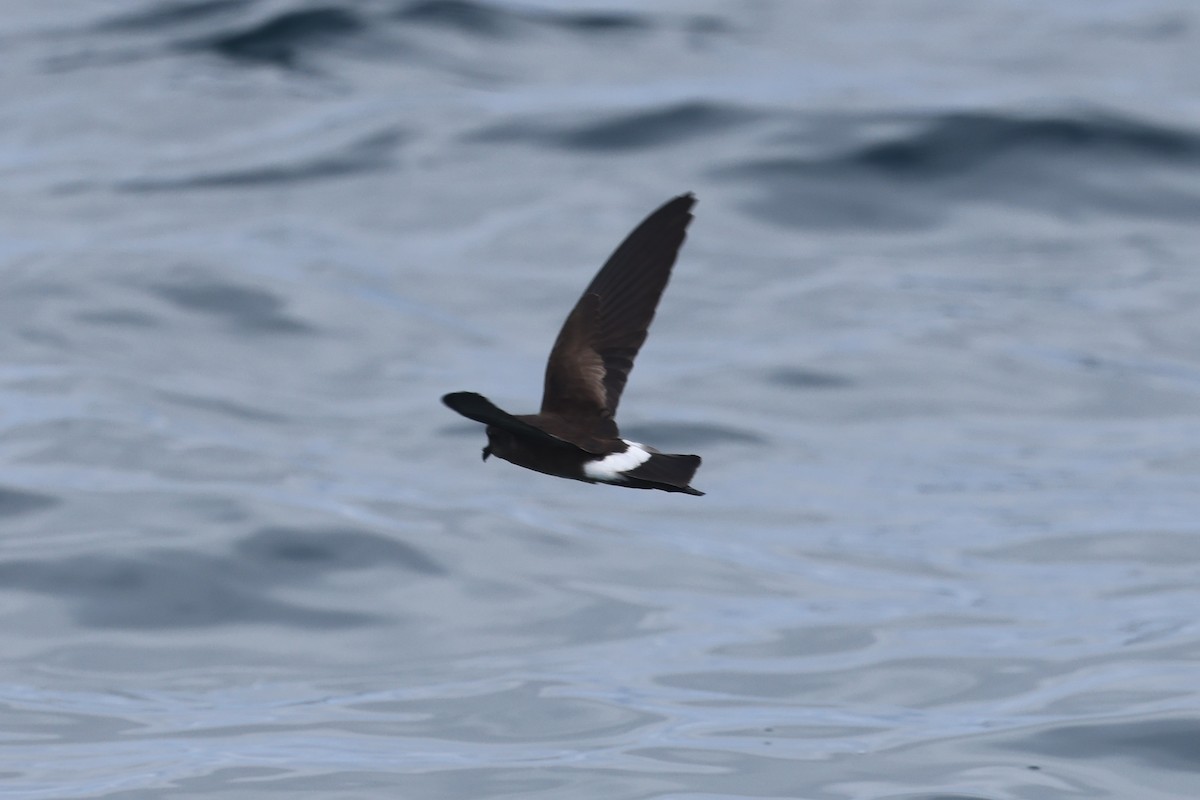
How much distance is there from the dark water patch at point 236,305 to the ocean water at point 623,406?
0.21 feet

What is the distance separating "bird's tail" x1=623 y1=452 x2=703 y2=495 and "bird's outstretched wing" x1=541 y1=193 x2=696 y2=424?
76cm

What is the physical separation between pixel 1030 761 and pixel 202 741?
3.26 meters

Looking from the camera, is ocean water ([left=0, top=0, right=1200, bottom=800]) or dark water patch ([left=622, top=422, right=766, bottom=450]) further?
dark water patch ([left=622, top=422, right=766, bottom=450])

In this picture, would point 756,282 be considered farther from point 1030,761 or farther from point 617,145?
point 1030,761

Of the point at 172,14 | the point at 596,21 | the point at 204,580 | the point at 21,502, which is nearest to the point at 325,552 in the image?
the point at 204,580

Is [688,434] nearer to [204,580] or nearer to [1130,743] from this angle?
[204,580]

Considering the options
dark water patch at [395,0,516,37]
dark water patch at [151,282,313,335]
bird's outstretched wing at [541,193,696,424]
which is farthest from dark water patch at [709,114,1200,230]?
bird's outstretched wing at [541,193,696,424]

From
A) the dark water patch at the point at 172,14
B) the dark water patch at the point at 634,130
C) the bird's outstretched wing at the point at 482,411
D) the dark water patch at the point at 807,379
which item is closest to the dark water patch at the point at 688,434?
the dark water patch at the point at 807,379

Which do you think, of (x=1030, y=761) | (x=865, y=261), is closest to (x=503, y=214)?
(x=865, y=261)

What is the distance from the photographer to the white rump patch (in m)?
4.68

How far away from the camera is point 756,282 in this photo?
15.1m

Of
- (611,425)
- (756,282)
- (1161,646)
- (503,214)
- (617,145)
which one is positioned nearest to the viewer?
(611,425)

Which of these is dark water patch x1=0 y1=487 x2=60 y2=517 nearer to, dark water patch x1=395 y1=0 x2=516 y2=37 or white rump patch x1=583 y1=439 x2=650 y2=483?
white rump patch x1=583 y1=439 x2=650 y2=483

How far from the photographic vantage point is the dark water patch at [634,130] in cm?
1731
